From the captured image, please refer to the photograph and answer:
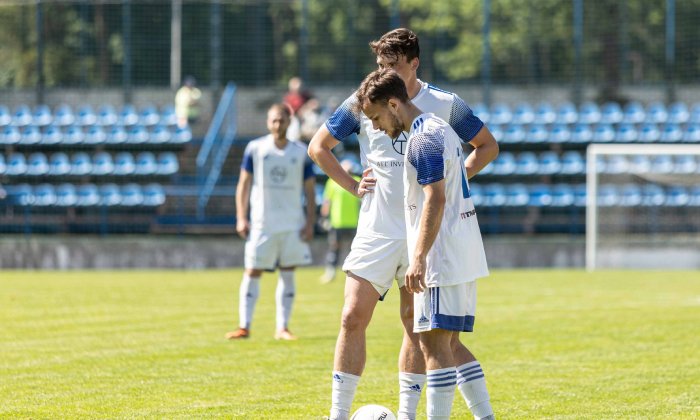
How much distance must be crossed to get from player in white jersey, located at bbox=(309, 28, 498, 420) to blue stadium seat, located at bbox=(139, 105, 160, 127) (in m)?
21.4

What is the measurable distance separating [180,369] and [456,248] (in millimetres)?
4214

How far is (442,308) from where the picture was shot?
20.2 ft

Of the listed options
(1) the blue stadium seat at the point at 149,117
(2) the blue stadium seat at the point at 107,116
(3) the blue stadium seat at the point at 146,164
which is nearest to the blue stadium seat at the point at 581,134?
(3) the blue stadium seat at the point at 146,164

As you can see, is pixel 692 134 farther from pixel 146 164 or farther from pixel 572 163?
pixel 146 164

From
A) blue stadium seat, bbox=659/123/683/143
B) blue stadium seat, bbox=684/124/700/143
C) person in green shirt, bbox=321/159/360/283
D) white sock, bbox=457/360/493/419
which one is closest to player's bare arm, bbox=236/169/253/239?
white sock, bbox=457/360/493/419

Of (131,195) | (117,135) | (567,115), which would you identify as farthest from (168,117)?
(567,115)

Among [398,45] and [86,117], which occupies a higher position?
[398,45]

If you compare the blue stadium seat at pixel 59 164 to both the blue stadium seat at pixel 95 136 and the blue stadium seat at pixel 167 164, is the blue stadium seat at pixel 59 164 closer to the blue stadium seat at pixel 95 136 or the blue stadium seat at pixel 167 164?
the blue stadium seat at pixel 95 136

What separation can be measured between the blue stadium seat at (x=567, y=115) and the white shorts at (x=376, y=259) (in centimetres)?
2112

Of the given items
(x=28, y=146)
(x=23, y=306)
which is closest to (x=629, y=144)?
(x=28, y=146)

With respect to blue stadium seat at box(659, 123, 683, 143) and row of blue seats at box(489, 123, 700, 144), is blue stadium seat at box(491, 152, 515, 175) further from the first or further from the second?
blue stadium seat at box(659, 123, 683, 143)

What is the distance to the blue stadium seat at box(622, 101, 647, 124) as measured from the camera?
27672mm

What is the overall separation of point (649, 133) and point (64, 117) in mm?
13147

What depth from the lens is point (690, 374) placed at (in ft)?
31.1
